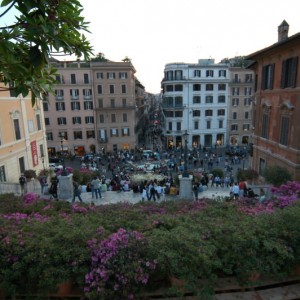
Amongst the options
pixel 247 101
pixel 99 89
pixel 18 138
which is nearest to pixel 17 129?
pixel 18 138

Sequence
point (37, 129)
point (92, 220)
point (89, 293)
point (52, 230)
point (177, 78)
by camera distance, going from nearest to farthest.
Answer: point (89, 293)
point (52, 230)
point (92, 220)
point (37, 129)
point (177, 78)

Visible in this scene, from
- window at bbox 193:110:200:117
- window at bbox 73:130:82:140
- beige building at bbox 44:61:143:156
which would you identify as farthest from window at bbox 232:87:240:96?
window at bbox 73:130:82:140

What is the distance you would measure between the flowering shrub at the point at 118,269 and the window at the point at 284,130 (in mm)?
16989

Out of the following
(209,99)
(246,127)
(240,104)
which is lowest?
(246,127)

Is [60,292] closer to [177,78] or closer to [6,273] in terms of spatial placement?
[6,273]

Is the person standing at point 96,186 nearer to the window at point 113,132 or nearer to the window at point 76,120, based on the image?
the window at point 113,132

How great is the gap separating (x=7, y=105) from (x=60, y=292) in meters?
21.1

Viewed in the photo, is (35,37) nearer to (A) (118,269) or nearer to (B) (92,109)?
(A) (118,269)


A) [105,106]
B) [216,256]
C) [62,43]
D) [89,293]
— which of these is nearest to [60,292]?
[89,293]

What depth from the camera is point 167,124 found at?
48.9m

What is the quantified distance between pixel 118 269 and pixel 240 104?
51.1 m

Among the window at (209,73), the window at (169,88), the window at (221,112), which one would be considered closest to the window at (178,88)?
the window at (169,88)

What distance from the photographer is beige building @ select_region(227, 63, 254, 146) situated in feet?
160

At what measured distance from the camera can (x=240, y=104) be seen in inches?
1971
